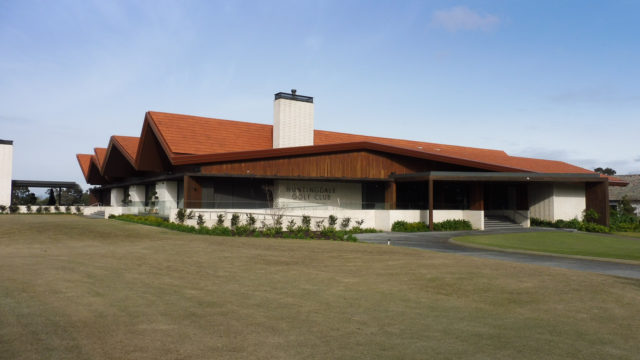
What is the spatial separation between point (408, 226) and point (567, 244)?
1004 cm

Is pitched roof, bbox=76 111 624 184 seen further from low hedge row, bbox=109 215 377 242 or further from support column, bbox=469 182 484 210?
low hedge row, bbox=109 215 377 242

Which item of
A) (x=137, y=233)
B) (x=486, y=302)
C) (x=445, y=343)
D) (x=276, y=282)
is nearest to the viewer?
(x=445, y=343)

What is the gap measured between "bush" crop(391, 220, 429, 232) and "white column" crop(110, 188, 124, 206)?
30.9 metres

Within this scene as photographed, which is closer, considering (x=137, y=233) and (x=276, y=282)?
(x=276, y=282)

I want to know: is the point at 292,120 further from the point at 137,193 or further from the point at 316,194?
the point at 137,193

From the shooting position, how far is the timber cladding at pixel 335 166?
1085 inches

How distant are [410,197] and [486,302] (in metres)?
26.4

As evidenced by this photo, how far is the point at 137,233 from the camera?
22406mm

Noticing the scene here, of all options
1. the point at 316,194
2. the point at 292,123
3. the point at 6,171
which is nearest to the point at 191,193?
the point at 316,194

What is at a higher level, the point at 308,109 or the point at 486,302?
the point at 308,109

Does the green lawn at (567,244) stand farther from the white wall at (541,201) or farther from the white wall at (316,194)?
the white wall at (316,194)

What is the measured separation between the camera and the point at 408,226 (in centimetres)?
2891

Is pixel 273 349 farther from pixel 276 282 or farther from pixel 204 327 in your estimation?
pixel 276 282

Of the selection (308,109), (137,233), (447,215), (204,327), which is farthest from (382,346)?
(308,109)
